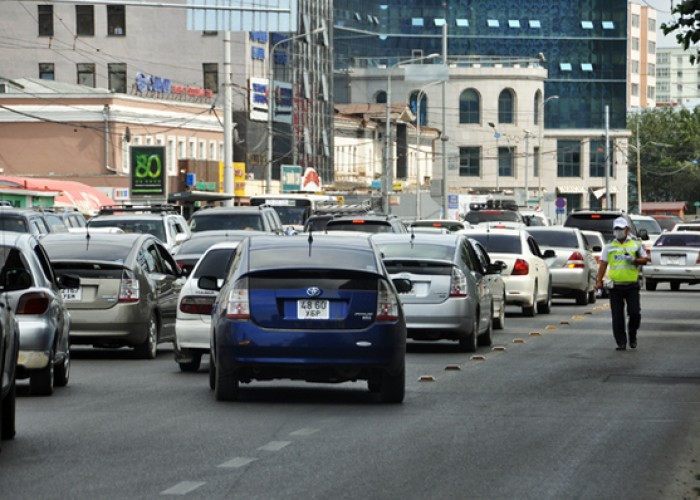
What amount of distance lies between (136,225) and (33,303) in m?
19.8

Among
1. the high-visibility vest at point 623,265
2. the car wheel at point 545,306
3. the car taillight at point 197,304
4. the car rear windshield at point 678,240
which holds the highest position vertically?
the high-visibility vest at point 623,265

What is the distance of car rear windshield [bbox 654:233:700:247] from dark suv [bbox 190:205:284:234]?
1351 centimetres

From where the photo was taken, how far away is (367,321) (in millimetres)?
16188

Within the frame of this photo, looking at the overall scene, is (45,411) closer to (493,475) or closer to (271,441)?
(271,441)

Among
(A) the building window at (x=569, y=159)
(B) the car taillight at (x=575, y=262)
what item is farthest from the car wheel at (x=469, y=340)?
(A) the building window at (x=569, y=159)

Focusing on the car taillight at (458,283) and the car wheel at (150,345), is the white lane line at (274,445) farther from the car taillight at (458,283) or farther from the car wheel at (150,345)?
the car taillight at (458,283)

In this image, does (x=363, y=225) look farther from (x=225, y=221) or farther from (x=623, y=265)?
(x=623, y=265)

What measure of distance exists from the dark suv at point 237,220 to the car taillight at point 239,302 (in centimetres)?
2184

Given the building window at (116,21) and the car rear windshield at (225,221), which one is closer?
the car rear windshield at (225,221)

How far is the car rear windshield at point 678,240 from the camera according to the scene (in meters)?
49.5

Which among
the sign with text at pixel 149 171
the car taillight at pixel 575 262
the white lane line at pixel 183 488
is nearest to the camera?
the white lane line at pixel 183 488

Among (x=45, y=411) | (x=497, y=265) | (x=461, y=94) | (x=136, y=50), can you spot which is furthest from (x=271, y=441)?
(x=461, y=94)

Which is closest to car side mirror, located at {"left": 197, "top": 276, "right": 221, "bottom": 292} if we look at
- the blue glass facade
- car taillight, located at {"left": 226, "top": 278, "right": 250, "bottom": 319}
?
car taillight, located at {"left": 226, "top": 278, "right": 250, "bottom": 319}

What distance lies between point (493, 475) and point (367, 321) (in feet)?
15.6
